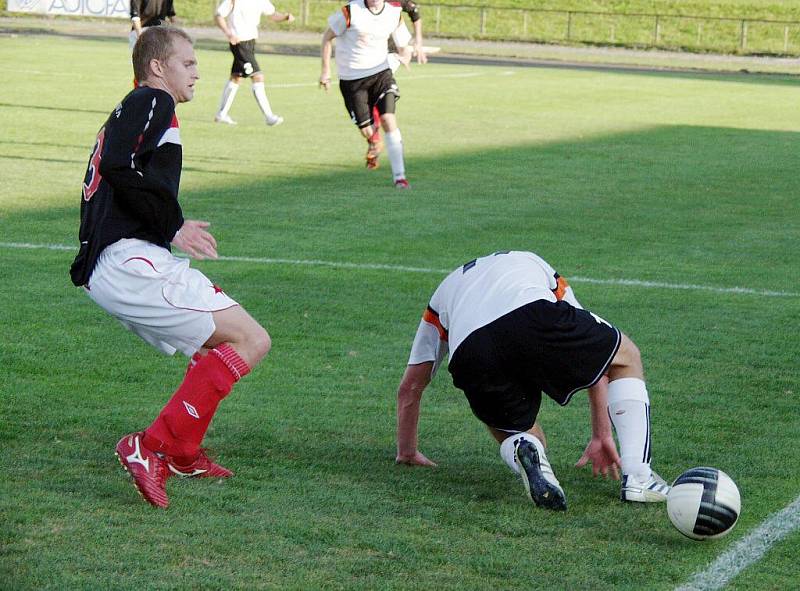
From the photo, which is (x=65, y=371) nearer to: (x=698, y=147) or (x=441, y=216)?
(x=441, y=216)

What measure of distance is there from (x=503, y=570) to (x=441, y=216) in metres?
7.45

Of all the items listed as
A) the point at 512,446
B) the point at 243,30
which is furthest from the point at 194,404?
the point at 243,30

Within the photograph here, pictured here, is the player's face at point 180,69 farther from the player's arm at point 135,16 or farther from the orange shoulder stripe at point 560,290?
the player's arm at point 135,16

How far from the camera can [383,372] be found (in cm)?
655

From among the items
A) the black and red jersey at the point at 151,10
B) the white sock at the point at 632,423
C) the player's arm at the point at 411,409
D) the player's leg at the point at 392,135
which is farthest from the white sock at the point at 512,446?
the black and red jersey at the point at 151,10

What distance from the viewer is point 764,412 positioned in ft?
19.5

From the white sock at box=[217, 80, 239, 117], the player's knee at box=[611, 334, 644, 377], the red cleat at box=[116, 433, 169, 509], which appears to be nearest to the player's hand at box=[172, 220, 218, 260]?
the red cleat at box=[116, 433, 169, 509]

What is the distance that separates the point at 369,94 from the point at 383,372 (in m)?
7.40

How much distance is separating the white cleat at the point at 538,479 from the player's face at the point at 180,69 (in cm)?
170

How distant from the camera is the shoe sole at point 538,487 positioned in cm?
450

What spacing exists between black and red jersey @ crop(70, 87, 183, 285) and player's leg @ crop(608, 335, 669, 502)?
5.41 ft

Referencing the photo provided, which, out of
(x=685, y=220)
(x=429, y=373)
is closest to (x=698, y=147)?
(x=685, y=220)

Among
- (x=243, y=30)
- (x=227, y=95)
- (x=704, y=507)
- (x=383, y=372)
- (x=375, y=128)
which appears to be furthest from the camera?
(x=227, y=95)

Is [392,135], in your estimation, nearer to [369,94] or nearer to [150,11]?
[369,94]
